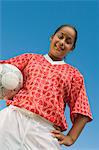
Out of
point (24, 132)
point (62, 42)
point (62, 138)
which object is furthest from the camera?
point (62, 42)

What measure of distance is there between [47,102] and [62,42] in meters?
0.51

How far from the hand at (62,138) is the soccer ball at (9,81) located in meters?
0.43

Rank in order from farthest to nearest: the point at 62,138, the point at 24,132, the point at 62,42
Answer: the point at 62,42
the point at 62,138
the point at 24,132

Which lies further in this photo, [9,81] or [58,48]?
[58,48]

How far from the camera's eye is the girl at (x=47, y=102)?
301cm

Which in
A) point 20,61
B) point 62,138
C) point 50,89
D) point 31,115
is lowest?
point 62,138

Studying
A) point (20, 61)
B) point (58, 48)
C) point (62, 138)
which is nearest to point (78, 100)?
point (62, 138)

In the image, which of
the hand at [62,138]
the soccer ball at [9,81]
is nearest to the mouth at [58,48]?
the soccer ball at [9,81]

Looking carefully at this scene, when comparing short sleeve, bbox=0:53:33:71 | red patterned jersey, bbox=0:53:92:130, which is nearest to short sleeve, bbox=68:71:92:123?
red patterned jersey, bbox=0:53:92:130

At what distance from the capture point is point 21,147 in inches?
117

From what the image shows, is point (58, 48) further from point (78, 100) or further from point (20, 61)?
point (78, 100)

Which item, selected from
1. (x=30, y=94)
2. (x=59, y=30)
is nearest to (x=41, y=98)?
(x=30, y=94)

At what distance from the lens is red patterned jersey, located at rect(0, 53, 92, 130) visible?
308cm

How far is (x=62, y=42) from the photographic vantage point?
10.8ft
